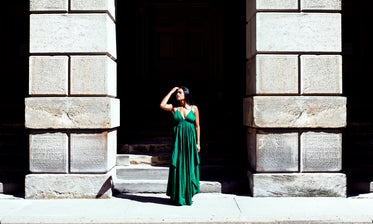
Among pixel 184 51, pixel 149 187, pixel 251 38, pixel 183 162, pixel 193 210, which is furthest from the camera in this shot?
pixel 184 51

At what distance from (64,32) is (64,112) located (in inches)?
55.1

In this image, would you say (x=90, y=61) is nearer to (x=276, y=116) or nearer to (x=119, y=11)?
(x=119, y=11)

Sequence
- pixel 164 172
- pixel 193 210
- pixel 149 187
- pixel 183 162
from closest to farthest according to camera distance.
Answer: pixel 193 210
pixel 183 162
pixel 149 187
pixel 164 172

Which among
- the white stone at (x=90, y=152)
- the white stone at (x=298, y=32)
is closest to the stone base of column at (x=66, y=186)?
the white stone at (x=90, y=152)

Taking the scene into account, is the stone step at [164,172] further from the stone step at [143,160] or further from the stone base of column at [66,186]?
the stone base of column at [66,186]

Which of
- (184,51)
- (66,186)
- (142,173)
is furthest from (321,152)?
(184,51)

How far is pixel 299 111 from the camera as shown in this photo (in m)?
6.41

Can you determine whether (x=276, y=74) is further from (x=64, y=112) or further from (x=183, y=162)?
(x=64, y=112)

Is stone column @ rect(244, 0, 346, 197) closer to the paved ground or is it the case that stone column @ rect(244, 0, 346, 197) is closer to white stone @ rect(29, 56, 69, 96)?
the paved ground

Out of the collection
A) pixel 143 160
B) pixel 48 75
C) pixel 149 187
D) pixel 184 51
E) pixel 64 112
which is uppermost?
pixel 184 51

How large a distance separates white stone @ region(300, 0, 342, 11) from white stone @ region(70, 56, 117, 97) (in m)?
3.62

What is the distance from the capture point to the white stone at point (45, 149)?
6.43 m

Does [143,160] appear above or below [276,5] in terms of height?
below

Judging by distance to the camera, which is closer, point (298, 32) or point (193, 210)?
point (193, 210)
